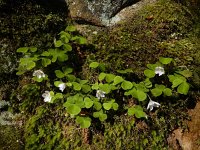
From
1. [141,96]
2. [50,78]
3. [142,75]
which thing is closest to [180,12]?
[142,75]

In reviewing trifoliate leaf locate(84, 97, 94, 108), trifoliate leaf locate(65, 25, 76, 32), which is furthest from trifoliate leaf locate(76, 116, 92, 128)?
trifoliate leaf locate(65, 25, 76, 32)

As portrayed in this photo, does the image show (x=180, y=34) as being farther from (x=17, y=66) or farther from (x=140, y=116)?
(x=17, y=66)

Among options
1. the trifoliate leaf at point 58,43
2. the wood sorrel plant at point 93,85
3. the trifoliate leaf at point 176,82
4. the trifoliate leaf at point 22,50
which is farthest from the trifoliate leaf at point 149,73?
the trifoliate leaf at point 22,50

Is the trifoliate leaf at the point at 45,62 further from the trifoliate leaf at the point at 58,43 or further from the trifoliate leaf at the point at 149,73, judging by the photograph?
the trifoliate leaf at the point at 149,73

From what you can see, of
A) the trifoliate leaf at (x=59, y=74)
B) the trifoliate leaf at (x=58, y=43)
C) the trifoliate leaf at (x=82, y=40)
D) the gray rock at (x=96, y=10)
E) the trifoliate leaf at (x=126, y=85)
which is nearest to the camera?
the trifoliate leaf at (x=126, y=85)

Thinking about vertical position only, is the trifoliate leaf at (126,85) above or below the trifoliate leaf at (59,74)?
above

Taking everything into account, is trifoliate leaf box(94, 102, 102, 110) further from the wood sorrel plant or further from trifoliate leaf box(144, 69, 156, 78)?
trifoliate leaf box(144, 69, 156, 78)
